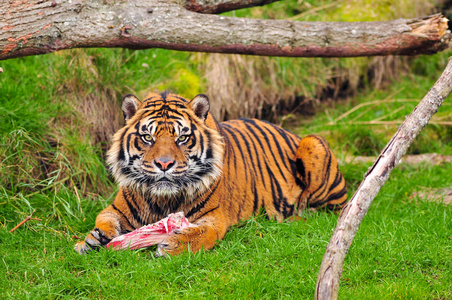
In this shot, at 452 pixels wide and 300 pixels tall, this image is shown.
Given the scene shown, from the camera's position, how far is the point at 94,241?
3.94 m

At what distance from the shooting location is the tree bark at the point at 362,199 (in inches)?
107

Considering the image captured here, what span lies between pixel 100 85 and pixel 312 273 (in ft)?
11.9

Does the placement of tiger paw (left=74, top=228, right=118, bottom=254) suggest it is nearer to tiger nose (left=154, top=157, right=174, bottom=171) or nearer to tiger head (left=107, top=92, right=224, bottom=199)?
tiger head (left=107, top=92, right=224, bottom=199)

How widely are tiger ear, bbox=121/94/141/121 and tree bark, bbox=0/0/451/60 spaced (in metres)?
0.56

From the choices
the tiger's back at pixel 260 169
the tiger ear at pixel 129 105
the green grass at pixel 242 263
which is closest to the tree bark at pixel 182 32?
the tiger ear at pixel 129 105

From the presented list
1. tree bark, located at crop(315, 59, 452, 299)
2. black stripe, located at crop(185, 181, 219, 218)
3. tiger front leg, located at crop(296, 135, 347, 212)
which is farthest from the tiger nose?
tiger front leg, located at crop(296, 135, 347, 212)

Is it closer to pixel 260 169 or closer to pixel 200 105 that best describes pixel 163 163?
pixel 200 105

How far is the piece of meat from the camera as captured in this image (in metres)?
3.95

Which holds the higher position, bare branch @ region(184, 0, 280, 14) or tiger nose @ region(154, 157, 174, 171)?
bare branch @ region(184, 0, 280, 14)

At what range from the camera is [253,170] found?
4.87 m

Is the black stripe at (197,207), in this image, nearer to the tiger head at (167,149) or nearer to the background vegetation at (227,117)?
the tiger head at (167,149)

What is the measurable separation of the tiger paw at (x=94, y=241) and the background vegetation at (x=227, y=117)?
10 cm

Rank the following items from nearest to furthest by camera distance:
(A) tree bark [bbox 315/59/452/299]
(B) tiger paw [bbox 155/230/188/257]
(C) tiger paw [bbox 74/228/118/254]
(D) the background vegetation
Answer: (A) tree bark [bbox 315/59/452/299] < (D) the background vegetation < (B) tiger paw [bbox 155/230/188/257] < (C) tiger paw [bbox 74/228/118/254]

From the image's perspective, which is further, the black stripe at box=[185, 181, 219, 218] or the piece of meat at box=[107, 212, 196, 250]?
the black stripe at box=[185, 181, 219, 218]
